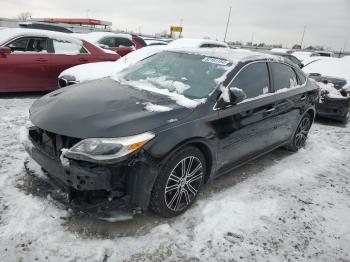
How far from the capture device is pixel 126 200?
2.81m

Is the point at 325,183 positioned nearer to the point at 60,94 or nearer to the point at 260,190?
the point at 260,190

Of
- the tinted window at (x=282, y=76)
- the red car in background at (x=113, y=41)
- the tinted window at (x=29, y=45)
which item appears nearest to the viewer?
the tinted window at (x=282, y=76)

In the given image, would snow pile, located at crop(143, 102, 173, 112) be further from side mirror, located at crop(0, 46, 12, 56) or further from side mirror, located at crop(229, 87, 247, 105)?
side mirror, located at crop(0, 46, 12, 56)

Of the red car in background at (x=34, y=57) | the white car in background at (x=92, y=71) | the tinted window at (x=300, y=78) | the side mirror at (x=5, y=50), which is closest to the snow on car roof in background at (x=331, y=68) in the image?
the tinted window at (x=300, y=78)

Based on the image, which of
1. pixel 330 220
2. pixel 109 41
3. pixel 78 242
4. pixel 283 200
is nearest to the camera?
pixel 78 242

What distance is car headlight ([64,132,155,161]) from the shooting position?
264cm

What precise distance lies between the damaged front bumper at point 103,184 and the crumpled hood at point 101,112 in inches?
10.4

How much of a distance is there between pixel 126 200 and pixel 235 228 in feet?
3.66

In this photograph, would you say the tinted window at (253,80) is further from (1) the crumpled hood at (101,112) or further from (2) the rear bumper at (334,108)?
(2) the rear bumper at (334,108)

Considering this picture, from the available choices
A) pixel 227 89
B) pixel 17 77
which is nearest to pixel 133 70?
pixel 227 89

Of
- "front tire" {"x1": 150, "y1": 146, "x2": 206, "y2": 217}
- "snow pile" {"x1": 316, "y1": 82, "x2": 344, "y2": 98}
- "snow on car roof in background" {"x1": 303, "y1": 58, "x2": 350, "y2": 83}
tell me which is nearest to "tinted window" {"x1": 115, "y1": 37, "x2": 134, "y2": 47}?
"snow on car roof in background" {"x1": 303, "y1": 58, "x2": 350, "y2": 83}

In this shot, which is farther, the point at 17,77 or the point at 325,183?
the point at 17,77

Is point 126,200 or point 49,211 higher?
point 126,200

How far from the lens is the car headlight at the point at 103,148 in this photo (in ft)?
8.66
